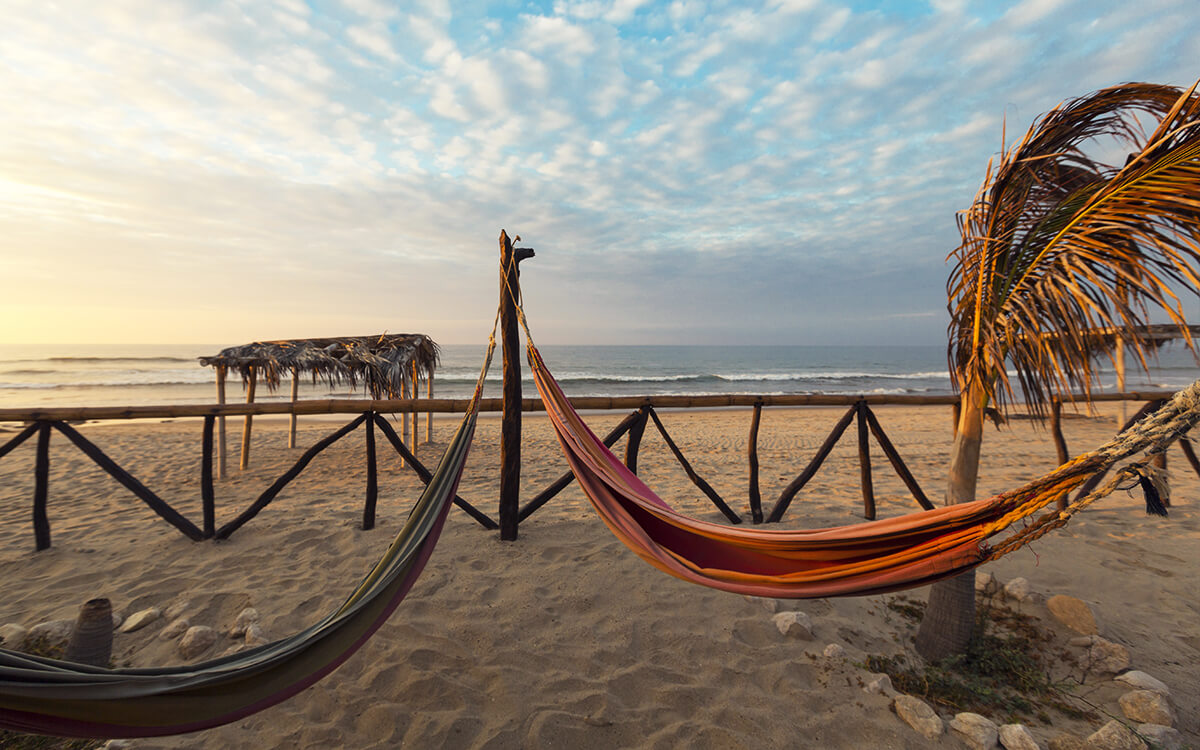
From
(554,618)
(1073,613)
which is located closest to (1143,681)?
(1073,613)

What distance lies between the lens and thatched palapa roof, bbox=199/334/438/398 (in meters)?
5.43

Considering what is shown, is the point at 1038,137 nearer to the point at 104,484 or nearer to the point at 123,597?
the point at 123,597

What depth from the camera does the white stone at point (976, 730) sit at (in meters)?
1.62

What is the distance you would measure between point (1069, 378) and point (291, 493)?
507cm

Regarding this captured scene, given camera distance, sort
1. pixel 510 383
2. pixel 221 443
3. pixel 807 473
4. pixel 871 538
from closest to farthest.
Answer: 1. pixel 871 538
2. pixel 510 383
3. pixel 807 473
4. pixel 221 443

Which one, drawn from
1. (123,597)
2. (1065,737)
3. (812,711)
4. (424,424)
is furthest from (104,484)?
(1065,737)

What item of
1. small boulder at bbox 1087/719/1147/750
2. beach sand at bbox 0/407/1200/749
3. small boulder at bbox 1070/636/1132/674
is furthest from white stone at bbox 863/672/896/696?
small boulder at bbox 1070/636/1132/674

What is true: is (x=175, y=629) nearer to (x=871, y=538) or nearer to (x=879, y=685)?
(x=871, y=538)

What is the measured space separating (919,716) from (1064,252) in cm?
158

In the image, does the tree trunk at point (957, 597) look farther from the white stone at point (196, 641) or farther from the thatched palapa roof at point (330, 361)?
the thatched palapa roof at point (330, 361)

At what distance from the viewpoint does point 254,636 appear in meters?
2.06

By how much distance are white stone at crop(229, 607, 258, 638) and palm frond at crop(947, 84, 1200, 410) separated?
9.82 ft

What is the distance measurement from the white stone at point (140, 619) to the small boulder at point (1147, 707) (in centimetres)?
377

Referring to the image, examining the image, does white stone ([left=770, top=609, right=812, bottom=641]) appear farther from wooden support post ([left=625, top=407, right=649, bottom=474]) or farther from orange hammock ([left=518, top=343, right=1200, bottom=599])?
wooden support post ([left=625, top=407, right=649, bottom=474])
